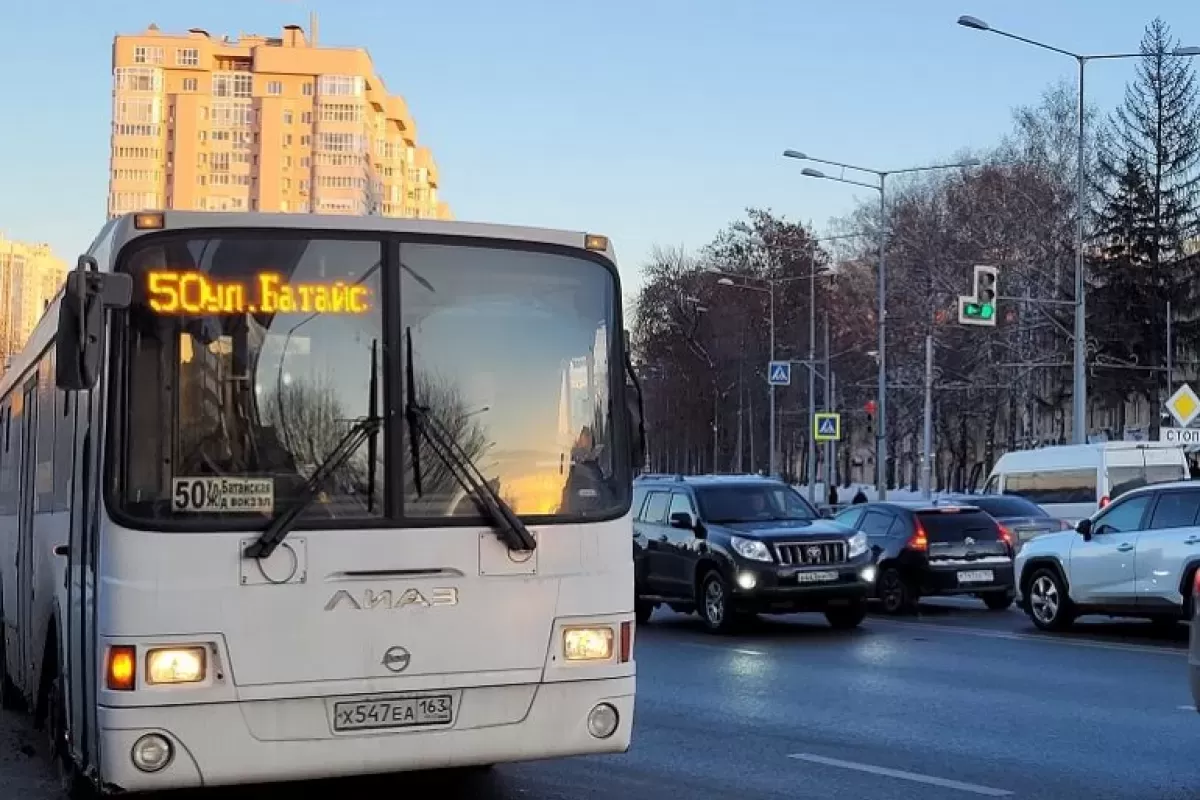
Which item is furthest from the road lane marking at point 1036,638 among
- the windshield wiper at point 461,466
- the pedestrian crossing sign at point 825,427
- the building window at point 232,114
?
the building window at point 232,114

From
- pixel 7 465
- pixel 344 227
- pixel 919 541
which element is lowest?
pixel 919 541

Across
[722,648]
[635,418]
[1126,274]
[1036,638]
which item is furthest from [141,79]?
[635,418]

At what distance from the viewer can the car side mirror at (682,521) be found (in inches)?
760

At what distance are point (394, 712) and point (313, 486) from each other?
102 cm

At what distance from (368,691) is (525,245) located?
7.09 feet

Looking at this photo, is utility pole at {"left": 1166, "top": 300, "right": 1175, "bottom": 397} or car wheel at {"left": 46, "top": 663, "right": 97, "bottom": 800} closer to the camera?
car wheel at {"left": 46, "top": 663, "right": 97, "bottom": 800}

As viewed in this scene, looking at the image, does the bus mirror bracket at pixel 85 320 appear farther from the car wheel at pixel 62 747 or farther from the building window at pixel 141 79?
the building window at pixel 141 79

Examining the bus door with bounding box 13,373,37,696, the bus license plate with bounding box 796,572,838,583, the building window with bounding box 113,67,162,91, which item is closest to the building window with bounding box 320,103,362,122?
the building window with bounding box 113,67,162,91

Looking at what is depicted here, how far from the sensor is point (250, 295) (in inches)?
277

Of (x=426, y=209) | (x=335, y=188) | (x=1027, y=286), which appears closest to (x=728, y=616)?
(x=1027, y=286)

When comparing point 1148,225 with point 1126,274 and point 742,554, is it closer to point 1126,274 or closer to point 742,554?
point 1126,274

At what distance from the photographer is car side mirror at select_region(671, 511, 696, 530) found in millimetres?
19297

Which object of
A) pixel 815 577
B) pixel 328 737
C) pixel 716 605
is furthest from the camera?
pixel 716 605

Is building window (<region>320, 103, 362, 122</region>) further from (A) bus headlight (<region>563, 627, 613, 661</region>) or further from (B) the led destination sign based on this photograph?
(A) bus headlight (<region>563, 627, 613, 661</region>)
